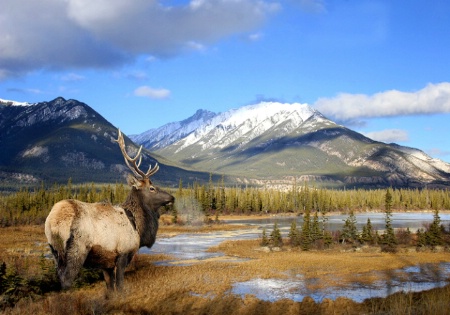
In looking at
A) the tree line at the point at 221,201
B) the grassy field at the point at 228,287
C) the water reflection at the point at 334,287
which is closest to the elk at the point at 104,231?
the grassy field at the point at 228,287

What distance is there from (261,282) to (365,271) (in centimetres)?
810

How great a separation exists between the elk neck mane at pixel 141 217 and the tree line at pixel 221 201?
154 feet

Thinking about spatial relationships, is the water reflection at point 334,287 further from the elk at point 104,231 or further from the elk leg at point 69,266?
the elk leg at point 69,266

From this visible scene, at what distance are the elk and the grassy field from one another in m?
0.78

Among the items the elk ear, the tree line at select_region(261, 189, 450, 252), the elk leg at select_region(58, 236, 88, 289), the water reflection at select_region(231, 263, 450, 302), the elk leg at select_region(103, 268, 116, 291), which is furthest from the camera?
the tree line at select_region(261, 189, 450, 252)

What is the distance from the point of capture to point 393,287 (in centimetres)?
2072

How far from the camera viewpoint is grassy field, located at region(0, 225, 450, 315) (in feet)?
34.2

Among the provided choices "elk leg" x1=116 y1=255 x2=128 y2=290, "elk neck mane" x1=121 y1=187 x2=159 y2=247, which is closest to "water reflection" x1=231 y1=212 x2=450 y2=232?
"elk neck mane" x1=121 y1=187 x2=159 y2=247

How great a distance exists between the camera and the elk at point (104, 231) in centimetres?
1034

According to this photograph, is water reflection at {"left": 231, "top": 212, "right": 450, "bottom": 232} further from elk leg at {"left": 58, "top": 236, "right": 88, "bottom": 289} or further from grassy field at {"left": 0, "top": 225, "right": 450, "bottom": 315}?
elk leg at {"left": 58, "top": 236, "right": 88, "bottom": 289}

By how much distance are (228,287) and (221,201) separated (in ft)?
323

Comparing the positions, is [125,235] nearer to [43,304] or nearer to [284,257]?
[43,304]

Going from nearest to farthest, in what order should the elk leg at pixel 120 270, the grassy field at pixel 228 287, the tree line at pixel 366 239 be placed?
the grassy field at pixel 228 287
the elk leg at pixel 120 270
the tree line at pixel 366 239

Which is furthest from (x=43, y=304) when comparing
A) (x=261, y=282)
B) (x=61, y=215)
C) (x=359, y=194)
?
(x=359, y=194)
